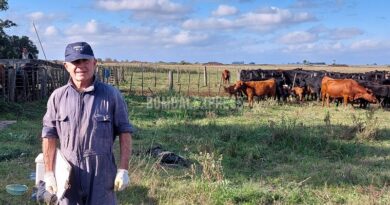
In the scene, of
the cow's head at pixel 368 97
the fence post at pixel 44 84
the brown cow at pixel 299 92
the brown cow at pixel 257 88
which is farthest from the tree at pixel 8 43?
the cow's head at pixel 368 97

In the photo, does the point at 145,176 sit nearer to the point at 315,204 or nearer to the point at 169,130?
the point at 315,204

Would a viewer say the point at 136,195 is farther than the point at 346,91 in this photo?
No

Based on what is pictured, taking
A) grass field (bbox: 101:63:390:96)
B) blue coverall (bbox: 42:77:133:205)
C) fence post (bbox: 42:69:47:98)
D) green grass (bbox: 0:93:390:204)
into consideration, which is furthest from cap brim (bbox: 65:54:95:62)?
grass field (bbox: 101:63:390:96)

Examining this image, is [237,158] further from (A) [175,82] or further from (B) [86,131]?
(A) [175,82]

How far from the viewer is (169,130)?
40.4 ft

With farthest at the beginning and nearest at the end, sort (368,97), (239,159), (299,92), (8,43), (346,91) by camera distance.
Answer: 1. (8,43)
2. (299,92)
3. (346,91)
4. (368,97)
5. (239,159)

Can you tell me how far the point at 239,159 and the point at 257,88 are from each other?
1239 centimetres

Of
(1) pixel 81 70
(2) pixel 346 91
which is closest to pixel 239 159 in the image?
(1) pixel 81 70

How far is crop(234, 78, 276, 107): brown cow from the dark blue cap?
695 inches

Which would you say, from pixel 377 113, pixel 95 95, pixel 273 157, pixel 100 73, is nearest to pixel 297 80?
pixel 377 113

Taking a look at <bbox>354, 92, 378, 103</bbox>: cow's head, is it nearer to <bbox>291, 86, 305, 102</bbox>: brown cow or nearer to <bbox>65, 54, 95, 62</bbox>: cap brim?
<bbox>291, 86, 305, 102</bbox>: brown cow

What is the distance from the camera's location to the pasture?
20.6 ft

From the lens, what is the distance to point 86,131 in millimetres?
3434

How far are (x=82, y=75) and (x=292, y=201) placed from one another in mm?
3693
